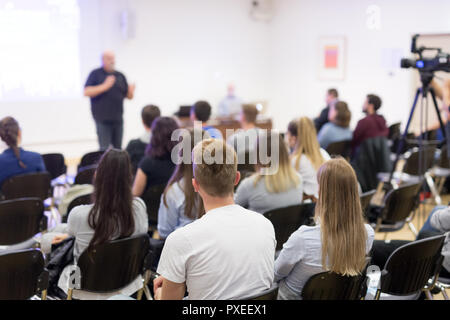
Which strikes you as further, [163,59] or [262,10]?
[262,10]

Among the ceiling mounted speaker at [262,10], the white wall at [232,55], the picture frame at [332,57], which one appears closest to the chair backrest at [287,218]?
the white wall at [232,55]

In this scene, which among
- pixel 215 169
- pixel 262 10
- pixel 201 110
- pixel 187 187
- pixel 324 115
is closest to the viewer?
pixel 215 169

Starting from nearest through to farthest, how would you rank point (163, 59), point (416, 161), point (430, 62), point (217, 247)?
point (217, 247)
point (430, 62)
point (416, 161)
point (163, 59)

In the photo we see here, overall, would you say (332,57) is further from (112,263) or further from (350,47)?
(112,263)

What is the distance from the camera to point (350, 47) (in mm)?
10211

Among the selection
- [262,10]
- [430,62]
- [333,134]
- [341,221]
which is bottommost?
[341,221]

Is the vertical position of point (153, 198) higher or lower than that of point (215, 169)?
lower

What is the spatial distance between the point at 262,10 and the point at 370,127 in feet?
19.9

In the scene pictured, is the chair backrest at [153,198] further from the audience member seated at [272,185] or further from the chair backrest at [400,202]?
the chair backrest at [400,202]

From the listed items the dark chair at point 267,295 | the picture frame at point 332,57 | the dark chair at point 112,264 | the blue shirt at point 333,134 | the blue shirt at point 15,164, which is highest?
the picture frame at point 332,57

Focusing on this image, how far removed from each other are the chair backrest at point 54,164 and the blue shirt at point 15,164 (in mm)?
688

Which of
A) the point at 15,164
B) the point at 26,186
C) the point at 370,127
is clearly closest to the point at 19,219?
the point at 26,186

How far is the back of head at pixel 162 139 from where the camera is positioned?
3.72 meters
